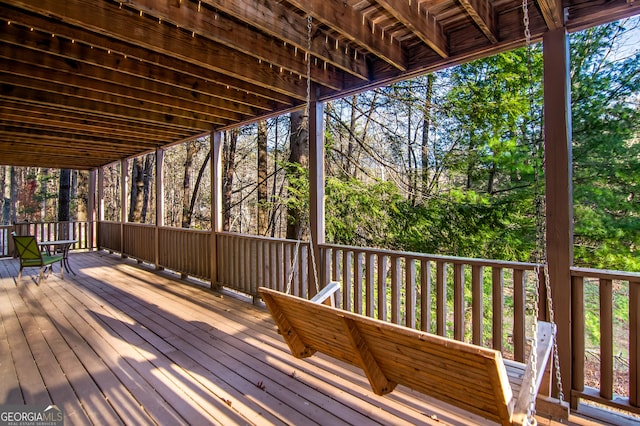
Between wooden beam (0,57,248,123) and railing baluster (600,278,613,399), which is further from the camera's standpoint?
wooden beam (0,57,248,123)

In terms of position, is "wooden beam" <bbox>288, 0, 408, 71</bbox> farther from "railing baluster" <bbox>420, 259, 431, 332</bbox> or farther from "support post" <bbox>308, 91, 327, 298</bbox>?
"railing baluster" <bbox>420, 259, 431, 332</bbox>

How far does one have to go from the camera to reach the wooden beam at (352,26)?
7.46ft

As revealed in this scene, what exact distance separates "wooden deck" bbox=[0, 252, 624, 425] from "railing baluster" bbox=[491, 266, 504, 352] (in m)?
0.61

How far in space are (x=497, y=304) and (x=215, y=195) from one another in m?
4.23

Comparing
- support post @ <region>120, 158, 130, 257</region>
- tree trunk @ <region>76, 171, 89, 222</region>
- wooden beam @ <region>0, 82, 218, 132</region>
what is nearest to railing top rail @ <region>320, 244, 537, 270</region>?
wooden beam @ <region>0, 82, 218, 132</region>

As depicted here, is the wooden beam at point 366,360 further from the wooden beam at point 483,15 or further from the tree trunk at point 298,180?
the tree trunk at point 298,180

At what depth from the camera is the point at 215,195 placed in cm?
528

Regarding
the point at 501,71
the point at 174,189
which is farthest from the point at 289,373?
the point at 174,189

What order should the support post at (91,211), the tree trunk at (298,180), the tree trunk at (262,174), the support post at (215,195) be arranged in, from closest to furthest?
the support post at (215,195) < the tree trunk at (298,180) < the tree trunk at (262,174) < the support post at (91,211)

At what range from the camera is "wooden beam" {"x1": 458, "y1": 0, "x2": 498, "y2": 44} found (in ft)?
7.00

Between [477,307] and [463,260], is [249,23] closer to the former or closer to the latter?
[463,260]

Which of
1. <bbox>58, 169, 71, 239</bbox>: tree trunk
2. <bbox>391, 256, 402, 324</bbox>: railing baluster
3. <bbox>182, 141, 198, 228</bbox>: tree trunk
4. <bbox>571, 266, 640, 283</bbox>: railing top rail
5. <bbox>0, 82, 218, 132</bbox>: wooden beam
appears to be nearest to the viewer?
<bbox>571, 266, 640, 283</bbox>: railing top rail

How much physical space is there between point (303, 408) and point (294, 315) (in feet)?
2.09

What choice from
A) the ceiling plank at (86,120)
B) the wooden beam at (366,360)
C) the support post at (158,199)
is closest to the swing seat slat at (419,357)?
the wooden beam at (366,360)
